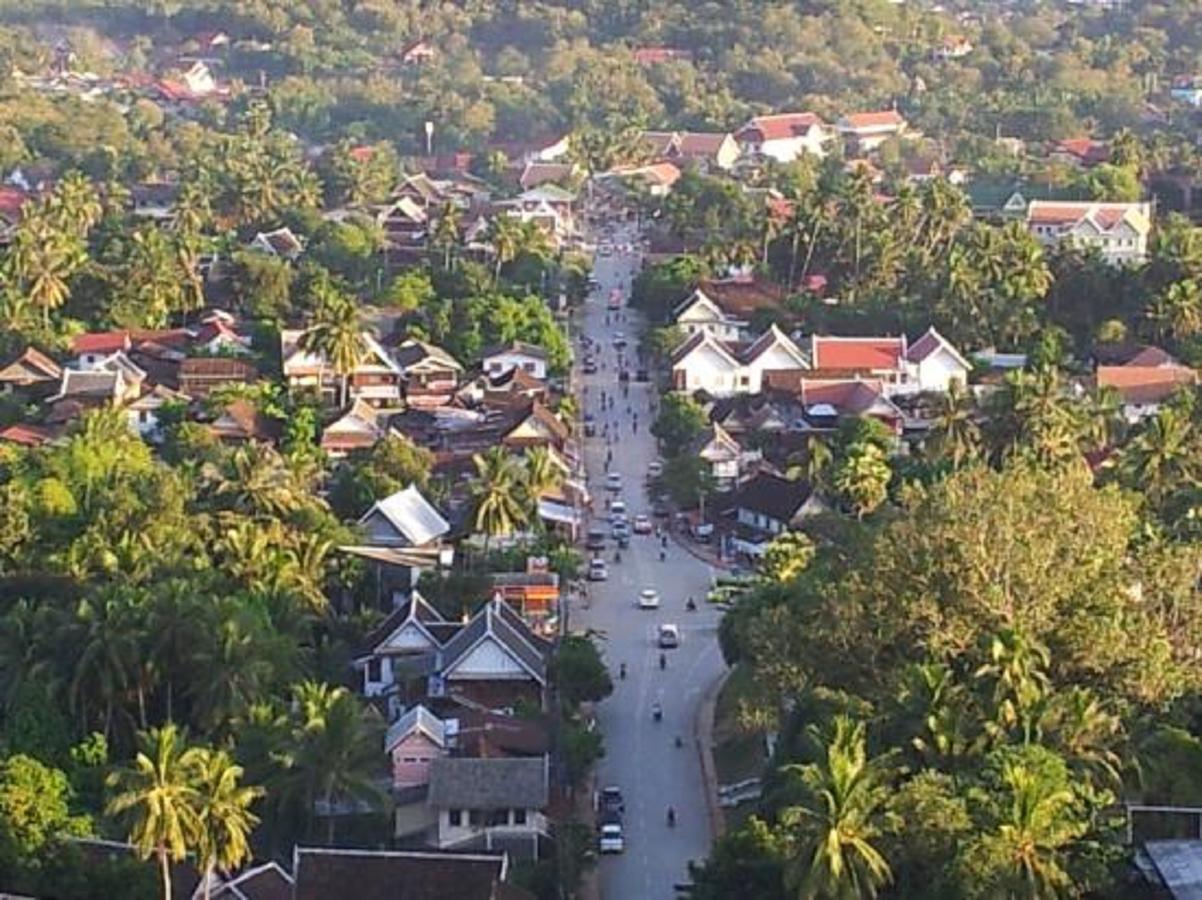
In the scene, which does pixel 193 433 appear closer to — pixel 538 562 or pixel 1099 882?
pixel 538 562

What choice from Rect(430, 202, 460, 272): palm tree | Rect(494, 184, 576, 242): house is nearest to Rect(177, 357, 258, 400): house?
Rect(430, 202, 460, 272): palm tree

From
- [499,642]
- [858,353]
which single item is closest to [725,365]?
[858,353]

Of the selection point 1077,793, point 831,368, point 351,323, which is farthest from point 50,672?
point 831,368

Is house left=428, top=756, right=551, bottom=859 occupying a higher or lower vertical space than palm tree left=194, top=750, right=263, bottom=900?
lower

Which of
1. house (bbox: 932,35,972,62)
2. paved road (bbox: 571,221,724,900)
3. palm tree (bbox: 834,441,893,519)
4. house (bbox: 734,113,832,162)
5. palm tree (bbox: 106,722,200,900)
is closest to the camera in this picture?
palm tree (bbox: 106,722,200,900)

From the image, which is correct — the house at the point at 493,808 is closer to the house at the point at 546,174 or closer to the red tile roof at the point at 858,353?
the red tile roof at the point at 858,353

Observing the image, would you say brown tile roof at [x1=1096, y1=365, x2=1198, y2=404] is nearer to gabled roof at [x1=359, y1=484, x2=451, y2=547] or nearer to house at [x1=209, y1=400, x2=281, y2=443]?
gabled roof at [x1=359, y1=484, x2=451, y2=547]

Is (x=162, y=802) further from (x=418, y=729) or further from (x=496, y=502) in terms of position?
(x=496, y=502)
